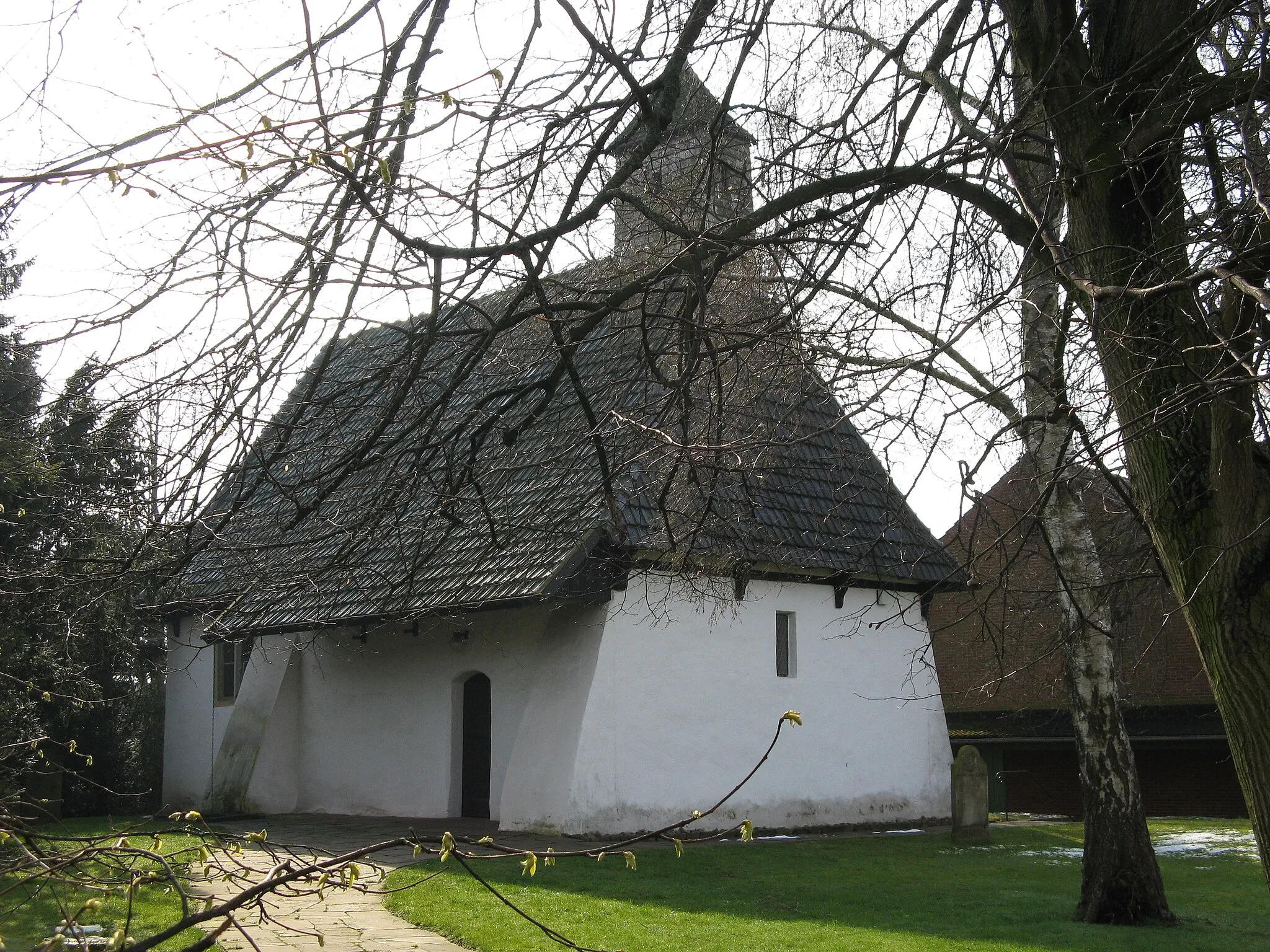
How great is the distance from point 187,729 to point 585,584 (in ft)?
36.3

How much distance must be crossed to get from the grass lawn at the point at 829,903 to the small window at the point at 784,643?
2985 millimetres

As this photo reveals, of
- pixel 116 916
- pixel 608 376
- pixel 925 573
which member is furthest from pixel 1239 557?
A: pixel 925 573

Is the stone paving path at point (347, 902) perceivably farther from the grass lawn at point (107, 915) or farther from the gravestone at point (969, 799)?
the gravestone at point (969, 799)

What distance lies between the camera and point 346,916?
9914mm

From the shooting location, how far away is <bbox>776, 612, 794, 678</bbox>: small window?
17.9 meters

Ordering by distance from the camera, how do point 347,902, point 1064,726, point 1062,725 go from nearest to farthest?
point 347,902
point 1062,725
point 1064,726

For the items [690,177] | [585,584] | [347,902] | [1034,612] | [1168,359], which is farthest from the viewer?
[585,584]

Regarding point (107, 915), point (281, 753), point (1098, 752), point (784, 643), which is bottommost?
point (107, 915)

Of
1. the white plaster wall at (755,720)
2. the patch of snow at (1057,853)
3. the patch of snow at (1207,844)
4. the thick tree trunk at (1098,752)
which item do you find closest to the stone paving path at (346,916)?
the white plaster wall at (755,720)

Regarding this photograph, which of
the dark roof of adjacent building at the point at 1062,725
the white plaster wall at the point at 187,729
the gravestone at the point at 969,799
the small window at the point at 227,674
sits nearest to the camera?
the gravestone at the point at 969,799

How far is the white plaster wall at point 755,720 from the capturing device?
1555 centimetres

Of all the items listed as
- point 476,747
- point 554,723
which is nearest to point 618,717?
point 554,723

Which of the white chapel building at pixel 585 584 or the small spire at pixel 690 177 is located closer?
the white chapel building at pixel 585 584

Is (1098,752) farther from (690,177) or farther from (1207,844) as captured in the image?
(1207,844)
